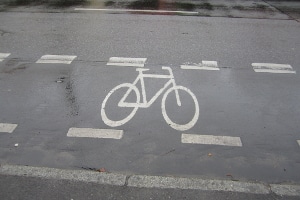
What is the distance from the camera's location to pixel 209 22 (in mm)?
10641

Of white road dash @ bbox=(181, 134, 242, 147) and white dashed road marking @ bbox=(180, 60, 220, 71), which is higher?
white dashed road marking @ bbox=(180, 60, 220, 71)

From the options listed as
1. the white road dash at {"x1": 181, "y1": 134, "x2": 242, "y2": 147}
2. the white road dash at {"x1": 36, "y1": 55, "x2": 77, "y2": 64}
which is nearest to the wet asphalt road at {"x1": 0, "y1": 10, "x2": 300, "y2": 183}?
the white road dash at {"x1": 181, "y1": 134, "x2": 242, "y2": 147}

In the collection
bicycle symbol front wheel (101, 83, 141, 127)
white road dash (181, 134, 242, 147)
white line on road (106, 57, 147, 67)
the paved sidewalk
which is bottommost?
the paved sidewalk

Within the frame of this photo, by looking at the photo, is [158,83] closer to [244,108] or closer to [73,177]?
[244,108]

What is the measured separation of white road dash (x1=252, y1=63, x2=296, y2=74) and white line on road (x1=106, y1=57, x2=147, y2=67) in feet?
8.89

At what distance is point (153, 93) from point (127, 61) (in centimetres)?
175

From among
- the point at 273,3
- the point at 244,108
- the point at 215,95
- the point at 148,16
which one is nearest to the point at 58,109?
the point at 215,95

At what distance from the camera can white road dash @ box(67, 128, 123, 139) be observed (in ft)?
16.9

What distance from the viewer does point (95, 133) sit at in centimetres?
523

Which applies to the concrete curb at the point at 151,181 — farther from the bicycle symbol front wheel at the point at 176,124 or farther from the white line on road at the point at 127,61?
the white line on road at the point at 127,61

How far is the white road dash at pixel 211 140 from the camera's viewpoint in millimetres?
5055

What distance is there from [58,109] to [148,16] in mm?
6365

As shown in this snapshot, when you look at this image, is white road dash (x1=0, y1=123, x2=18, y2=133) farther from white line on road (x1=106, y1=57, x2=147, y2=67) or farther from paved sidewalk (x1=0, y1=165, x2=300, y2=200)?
white line on road (x1=106, y1=57, x2=147, y2=67)

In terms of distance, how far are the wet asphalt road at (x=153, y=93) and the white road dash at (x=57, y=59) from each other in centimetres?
20
